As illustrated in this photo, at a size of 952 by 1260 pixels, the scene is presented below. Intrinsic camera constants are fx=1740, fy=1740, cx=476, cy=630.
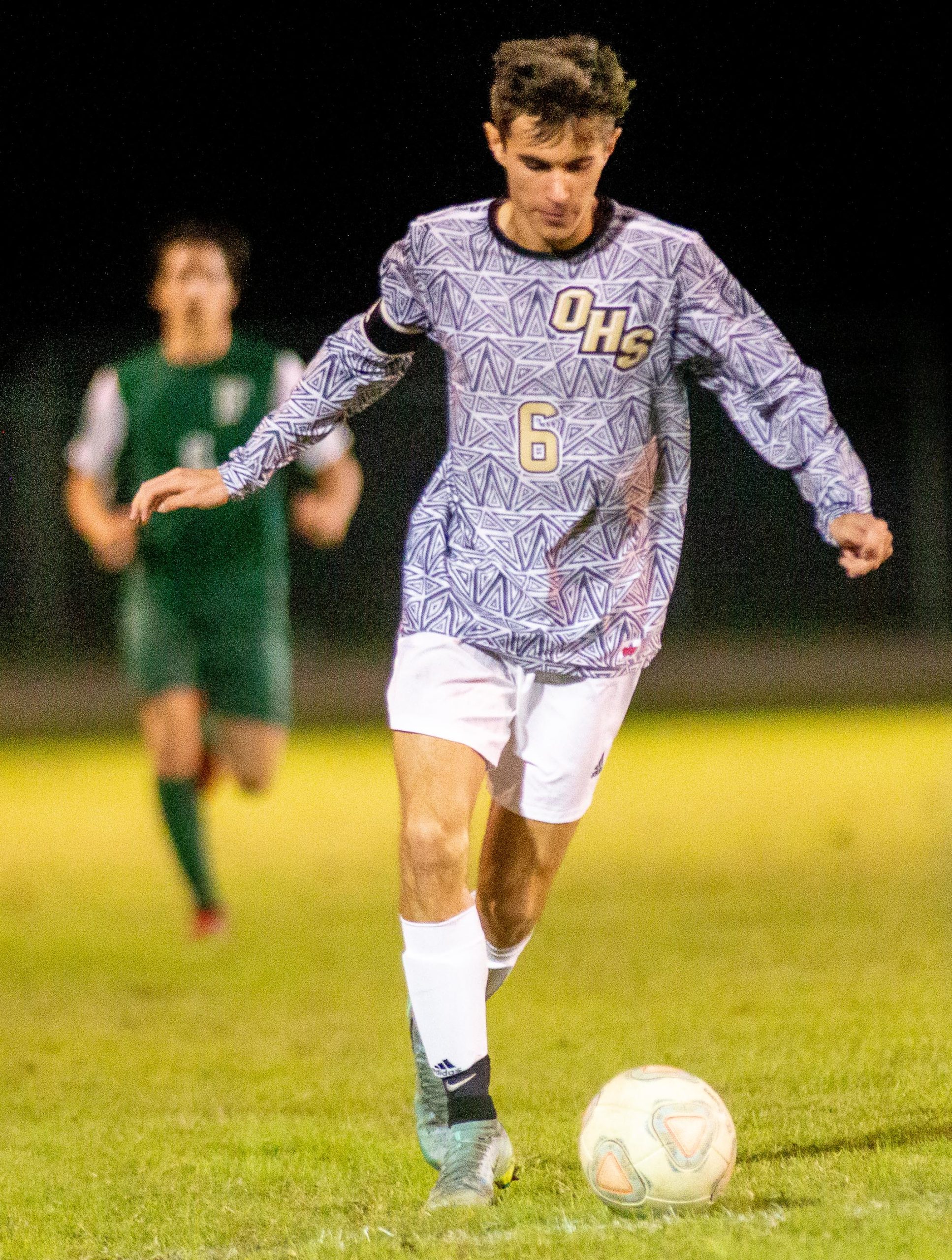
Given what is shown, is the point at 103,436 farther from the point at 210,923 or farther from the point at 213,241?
the point at 213,241

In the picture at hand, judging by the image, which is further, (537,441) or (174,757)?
(174,757)

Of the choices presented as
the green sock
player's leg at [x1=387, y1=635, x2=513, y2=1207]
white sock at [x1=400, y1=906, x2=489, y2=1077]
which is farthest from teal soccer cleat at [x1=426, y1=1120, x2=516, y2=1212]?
the green sock

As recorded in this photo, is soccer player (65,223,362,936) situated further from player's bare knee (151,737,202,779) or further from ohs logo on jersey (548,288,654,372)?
ohs logo on jersey (548,288,654,372)

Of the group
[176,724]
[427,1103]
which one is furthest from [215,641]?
[427,1103]

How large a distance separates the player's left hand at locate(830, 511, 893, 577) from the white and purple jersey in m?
0.04

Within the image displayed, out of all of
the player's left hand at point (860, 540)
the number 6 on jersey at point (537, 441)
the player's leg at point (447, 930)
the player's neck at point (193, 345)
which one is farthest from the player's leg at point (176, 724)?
the player's left hand at point (860, 540)

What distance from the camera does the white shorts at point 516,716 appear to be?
3512mm

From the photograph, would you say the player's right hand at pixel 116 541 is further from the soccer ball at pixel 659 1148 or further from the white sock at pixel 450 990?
the soccer ball at pixel 659 1148

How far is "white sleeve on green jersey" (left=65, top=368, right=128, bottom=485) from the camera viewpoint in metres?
7.33

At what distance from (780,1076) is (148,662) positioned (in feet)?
12.5

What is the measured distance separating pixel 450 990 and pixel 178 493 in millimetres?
1165

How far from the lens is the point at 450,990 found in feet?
11.3

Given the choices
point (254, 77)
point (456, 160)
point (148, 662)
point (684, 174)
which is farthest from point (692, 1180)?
point (254, 77)

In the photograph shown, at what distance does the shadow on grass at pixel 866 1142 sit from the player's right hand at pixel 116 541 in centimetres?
186
